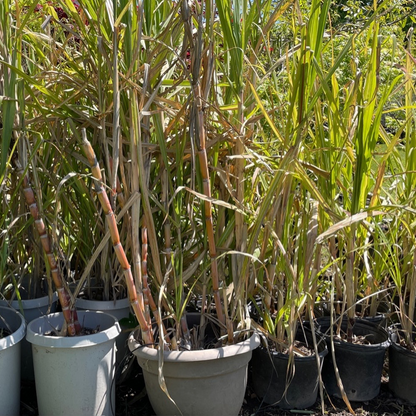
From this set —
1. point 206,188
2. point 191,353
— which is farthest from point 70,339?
point 206,188

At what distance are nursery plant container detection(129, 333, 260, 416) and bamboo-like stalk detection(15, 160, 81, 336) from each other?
0.17m

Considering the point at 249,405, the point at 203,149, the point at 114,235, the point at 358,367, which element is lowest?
→ the point at 249,405

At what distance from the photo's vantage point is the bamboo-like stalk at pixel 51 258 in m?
1.33

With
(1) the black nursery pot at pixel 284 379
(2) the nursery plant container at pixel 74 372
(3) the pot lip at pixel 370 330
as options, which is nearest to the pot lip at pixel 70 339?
(2) the nursery plant container at pixel 74 372

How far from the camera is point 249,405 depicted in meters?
1.60

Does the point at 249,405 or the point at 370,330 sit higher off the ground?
the point at 370,330

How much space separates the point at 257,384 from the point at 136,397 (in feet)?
1.19

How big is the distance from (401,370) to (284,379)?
1.23 ft

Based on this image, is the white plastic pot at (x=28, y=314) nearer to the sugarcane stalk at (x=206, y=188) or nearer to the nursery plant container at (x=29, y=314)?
the nursery plant container at (x=29, y=314)

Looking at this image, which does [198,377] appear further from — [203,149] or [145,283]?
[203,149]

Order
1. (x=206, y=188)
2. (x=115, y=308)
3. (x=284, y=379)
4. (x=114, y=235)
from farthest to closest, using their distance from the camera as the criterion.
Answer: (x=115, y=308), (x=284, y=379), (x=206, y=188), (x=114, y=235)

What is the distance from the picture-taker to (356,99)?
1.53m

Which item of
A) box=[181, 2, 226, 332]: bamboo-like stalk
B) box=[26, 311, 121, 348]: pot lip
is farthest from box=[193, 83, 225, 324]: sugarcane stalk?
box=[26, 311, 121, 348]: pot lip

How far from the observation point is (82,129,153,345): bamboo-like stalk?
117 centimetres
